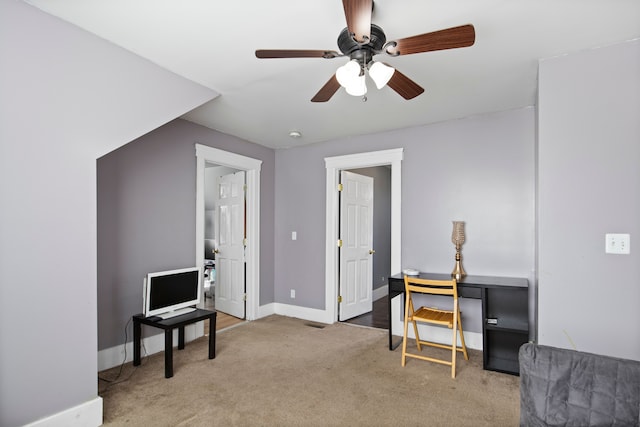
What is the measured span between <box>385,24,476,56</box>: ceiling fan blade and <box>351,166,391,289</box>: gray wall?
13.0 ft

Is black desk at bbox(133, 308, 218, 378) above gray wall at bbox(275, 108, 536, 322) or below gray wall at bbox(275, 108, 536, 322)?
below

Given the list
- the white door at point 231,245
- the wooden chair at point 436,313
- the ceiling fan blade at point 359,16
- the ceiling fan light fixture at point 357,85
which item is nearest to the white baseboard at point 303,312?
the white door at point 231,245

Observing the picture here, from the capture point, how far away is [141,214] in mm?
3395

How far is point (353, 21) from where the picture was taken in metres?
1.59

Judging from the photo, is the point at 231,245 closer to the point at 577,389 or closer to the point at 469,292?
the point at 469,292

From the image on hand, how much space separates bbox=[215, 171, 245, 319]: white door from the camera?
15.7ft

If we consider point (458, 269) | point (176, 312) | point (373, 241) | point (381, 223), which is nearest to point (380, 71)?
point (458, 269)

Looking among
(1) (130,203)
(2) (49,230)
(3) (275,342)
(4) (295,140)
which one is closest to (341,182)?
(4) (295,140)

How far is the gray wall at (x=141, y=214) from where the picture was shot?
310 cm

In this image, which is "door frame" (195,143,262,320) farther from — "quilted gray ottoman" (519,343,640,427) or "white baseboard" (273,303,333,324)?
"quilted gray ottoman" (519,343,640,427)

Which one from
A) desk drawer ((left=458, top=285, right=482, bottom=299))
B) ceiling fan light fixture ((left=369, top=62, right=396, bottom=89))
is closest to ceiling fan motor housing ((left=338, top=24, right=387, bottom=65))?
ceiling fan light fixture ((left=369, top=62, right=396, bottom=89))

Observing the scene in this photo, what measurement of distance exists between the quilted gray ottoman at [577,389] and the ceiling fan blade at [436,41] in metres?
1.38

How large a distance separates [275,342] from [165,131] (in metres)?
2.52

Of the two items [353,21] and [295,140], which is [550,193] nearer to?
[353,21]
